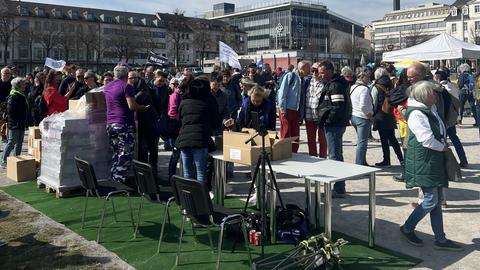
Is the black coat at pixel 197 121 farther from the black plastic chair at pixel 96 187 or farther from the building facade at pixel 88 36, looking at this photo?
the building facade at pixel 88 36

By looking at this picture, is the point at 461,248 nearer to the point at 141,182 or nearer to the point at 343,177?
the point at 343,177

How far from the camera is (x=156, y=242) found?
17.1 feet

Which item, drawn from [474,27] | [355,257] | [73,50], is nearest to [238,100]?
[355,257]

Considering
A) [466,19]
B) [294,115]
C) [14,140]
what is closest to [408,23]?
[466,19]

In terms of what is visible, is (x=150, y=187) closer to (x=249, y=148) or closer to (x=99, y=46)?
(x=249, y=148)

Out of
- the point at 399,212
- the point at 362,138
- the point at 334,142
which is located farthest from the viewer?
the point at 362,138

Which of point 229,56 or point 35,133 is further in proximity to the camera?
point 229,56

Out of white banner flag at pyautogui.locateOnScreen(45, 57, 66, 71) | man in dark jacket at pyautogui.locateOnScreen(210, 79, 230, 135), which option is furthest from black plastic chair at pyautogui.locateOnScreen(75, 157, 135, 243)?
white banner flag at pyautogui.locateOnScreen(45, 57, 66, 71)

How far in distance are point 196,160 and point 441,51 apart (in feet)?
36.9

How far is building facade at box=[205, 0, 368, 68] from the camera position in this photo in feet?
343

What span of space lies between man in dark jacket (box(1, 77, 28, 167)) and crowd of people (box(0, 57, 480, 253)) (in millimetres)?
20

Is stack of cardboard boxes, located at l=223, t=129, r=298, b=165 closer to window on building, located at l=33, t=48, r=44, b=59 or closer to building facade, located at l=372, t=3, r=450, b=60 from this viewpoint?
window on building, located at l=33, t=48, r=44, b=59

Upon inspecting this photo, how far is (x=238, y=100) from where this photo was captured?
10758 mm

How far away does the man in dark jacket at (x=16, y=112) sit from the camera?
9211mm
